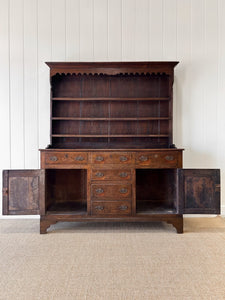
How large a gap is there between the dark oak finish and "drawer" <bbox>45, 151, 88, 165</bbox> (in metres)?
0.01

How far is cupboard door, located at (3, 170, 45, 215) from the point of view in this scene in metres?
2.76

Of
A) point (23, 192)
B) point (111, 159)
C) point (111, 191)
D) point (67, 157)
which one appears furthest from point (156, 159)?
point (23, 192)

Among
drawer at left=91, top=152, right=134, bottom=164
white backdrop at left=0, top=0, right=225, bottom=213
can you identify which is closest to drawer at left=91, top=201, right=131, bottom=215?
drawer at left=91, top=152, right=134, bottom=164

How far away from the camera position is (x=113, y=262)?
2.10 m

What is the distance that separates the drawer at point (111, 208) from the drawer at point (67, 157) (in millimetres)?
492

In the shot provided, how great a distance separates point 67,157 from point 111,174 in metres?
0.51

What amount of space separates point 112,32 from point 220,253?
2.88 metres

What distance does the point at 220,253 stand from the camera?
227 cm

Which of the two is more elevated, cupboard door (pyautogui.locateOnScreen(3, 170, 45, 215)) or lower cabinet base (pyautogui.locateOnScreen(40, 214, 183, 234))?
cupboard door (pyautogui.locateOnScreen(3, 170, 45, 215))

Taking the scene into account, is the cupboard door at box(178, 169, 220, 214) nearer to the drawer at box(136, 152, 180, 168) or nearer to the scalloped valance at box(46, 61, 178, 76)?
the drawer at box(136, 152, 180, 168)

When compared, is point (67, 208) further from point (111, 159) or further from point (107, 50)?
point (107, 50)

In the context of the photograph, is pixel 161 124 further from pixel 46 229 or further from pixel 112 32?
pixel 46 229

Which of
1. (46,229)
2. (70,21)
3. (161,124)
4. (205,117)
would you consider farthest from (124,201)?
(70,21)

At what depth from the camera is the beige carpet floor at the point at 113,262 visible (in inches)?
66.6
